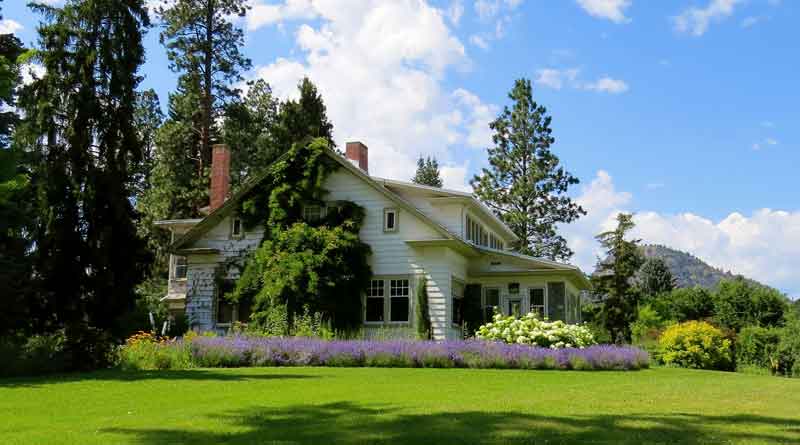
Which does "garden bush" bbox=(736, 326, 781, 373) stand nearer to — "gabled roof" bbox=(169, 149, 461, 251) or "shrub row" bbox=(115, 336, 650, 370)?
"shrub row" bbox=(115, 336, 650, 370)

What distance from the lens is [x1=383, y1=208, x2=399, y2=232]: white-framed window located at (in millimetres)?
27859

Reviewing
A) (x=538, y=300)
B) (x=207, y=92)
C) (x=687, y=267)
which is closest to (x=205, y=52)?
(x=207, y=92)

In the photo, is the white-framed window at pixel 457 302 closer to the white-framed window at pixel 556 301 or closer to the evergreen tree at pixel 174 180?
the white-framed window at pixel 556 301

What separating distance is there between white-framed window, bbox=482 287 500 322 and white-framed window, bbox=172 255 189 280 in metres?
15.2

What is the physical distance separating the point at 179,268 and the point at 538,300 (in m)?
17.6

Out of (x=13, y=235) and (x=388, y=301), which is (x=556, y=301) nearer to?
(x=388, y=301)

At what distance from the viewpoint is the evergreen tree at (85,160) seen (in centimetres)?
2339

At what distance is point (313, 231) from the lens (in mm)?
27422

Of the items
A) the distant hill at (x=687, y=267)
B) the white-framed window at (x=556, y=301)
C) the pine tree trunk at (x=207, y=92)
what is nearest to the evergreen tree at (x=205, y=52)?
the pine tree trunk at (x=207, y=92)

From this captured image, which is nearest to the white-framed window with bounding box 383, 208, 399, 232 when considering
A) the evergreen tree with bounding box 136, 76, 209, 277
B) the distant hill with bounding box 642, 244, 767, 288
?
the evergreen tree with bounding box 136, 76, 209, 277

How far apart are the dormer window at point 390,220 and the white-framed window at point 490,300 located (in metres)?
5.10

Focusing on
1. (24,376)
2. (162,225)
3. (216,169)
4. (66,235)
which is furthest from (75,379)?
(162,225)

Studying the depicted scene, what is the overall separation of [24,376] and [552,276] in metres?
19.3

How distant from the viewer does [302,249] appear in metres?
27.2
